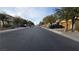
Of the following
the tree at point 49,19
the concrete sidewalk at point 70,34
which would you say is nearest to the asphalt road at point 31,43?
the concrete sidewalk at point 70,34

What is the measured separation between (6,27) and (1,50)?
2557mm

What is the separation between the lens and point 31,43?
12188 millimetres

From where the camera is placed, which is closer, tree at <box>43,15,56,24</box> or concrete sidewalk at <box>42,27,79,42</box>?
tree at <box>43,15,56,24</box>

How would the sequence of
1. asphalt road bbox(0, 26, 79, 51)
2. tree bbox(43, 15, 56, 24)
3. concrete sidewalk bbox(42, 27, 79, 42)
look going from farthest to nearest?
concrete sidewalk bbox(42, 27, 79, 42) → tree bbox(43, 15, 56, 24) → asphalt road bbox(0, 26, 79, 51)

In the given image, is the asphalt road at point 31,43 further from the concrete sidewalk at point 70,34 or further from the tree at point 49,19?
the tree at point 49,19

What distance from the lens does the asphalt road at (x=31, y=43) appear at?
11.8m

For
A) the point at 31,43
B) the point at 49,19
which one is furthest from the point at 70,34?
the point at 31,43

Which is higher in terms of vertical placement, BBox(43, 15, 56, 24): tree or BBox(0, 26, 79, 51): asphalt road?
BBox(43, 15, 56, 24): tree

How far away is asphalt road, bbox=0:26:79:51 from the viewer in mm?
11766

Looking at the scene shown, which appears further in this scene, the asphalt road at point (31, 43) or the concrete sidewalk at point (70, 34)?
the concrete sidewalk at point (70, 34)

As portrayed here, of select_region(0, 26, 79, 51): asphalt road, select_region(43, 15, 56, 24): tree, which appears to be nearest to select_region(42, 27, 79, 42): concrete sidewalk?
select_region(0, 26, 79, 51): asphalt road

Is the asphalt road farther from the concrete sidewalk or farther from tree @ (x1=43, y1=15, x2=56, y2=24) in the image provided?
tree @ (x1=43, y1=15, x2=56, y2=24)

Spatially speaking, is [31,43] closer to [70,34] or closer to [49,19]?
[49,19]

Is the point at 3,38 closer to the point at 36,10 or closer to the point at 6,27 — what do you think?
the point at 6,27
